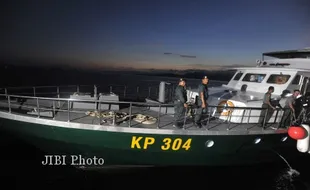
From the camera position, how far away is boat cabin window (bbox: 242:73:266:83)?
1021cm

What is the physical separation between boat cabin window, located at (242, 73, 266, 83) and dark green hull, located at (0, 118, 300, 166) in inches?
139

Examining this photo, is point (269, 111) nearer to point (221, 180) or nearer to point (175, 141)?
point (221, 180)

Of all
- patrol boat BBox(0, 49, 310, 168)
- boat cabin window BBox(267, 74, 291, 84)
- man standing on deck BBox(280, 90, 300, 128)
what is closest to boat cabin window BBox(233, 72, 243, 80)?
boat cabin window BBox(267, 74, 291, 84)

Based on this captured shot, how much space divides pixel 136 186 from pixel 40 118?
3.58m

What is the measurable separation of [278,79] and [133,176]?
7.17 metres

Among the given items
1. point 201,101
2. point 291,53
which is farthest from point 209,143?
point 291,53

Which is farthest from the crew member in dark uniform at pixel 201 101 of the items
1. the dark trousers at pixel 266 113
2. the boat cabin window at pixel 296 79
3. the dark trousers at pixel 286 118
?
the boat cabin window at pixel 296 79

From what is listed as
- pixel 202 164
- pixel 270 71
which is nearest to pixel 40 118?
pixel 202 164

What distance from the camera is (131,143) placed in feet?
21.2

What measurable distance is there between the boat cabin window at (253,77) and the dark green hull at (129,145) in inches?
139

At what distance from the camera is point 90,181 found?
7.28 m

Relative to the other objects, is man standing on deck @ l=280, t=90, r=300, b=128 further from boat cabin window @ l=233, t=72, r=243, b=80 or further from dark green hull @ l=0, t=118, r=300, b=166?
boat cabin window @ l=233, t=72, r=243, b=80

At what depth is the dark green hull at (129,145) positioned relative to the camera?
6.38 m

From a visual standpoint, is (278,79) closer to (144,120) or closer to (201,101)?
(201,101)
